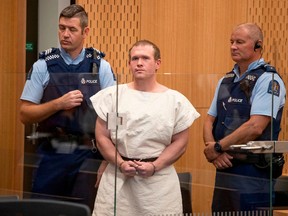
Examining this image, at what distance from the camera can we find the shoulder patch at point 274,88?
581 centimetres

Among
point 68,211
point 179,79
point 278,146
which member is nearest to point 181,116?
point 179,79

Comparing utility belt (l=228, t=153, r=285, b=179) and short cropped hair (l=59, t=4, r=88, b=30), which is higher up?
short cropped hair (l=59, t=4, r=88, b=30)

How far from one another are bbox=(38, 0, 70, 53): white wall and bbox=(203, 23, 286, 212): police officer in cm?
269

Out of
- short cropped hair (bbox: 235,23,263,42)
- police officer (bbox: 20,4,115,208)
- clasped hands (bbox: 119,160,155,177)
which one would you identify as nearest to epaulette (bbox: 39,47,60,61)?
police officer (bbox: 20,4,115,208)

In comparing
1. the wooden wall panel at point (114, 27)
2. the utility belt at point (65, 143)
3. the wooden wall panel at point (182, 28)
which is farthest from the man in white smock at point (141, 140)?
the wooden wall panel at point (114, 27)

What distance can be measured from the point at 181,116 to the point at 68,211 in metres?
1.47

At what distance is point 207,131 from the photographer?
5.84 metres

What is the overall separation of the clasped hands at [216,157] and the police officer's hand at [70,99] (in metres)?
0.82

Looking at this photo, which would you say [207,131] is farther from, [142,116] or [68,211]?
[68,211]

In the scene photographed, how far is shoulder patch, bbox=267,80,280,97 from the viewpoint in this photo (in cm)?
581

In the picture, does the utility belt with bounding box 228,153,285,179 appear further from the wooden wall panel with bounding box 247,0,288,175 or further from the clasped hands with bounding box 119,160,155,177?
the wooden wall panel with bounding box 247,0,288,175

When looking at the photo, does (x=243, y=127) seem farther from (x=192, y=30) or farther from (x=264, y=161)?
(x=192, y=30)

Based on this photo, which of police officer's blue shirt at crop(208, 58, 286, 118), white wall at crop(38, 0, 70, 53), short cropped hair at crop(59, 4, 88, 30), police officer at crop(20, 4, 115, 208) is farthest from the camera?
white wall at crop(38, 0, 70, 53)

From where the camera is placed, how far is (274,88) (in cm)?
584
